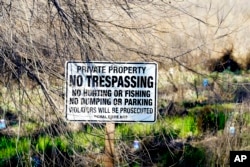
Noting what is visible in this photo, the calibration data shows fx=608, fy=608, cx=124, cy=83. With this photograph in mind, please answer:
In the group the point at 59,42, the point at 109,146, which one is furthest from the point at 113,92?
the point at 59,42

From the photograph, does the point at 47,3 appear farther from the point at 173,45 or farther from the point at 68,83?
the point at 173,45

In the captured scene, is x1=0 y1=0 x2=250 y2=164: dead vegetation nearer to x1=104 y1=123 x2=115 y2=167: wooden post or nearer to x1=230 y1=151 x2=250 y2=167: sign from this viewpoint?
x1=104 y1=123 x2=115 y2=167: wooden post

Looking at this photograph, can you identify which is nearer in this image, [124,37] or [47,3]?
[47,3]

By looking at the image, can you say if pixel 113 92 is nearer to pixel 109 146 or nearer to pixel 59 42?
pixel 109 146

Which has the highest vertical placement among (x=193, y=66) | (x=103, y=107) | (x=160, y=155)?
(x=193, y=66)

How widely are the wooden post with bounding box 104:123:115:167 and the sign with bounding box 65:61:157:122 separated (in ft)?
0.22

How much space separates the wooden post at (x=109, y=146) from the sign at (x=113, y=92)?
Result: 0.22ft

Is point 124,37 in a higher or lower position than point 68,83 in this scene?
higher

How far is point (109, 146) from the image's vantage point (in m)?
4.89

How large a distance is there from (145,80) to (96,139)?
33.3 inches

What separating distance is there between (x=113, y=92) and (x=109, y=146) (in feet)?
1.45

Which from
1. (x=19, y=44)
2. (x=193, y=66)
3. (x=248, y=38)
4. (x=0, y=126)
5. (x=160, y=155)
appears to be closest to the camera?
(x=19, y=44)

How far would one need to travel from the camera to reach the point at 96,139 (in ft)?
17.5

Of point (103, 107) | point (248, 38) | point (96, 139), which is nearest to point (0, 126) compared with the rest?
point (96, 139)
